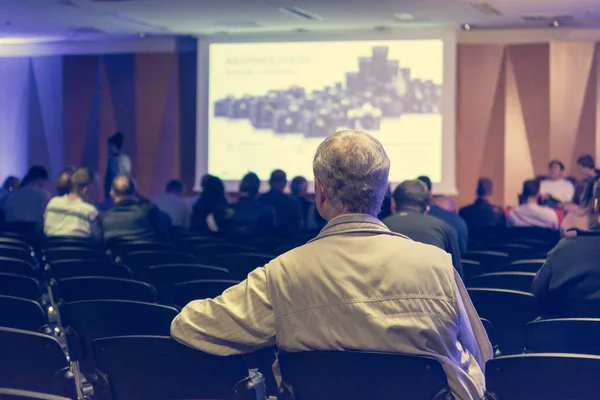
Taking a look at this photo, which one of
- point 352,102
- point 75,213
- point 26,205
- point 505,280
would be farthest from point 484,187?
point 26,205

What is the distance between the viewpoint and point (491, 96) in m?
14.0

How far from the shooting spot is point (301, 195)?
11.1m

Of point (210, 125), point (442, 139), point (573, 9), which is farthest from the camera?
point (210, 125)

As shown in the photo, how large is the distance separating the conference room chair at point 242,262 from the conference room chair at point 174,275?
0.71m

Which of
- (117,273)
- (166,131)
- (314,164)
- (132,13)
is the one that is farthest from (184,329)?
(166,131)

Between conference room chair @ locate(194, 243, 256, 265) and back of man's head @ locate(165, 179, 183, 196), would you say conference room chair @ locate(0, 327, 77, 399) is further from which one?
back of man's head @ locate(165, 179, 183, 196)

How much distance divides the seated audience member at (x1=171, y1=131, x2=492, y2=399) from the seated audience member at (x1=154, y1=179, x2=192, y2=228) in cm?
765

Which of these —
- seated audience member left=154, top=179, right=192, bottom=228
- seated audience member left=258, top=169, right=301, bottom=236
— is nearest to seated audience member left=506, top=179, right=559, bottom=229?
seated audience member left=258, top=169, right=301, bottom=236

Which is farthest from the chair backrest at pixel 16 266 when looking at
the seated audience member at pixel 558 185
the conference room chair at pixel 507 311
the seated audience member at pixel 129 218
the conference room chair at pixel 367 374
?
the seated audience member at pixel 558 185

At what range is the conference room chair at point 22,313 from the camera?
3516mm

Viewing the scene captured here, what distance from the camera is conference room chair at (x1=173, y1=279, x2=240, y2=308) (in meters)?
4.08

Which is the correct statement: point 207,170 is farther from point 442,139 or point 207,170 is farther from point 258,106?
point 442,139

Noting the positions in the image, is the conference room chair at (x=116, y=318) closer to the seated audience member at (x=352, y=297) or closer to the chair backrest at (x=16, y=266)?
the seated audience member at (x=352, y=297)

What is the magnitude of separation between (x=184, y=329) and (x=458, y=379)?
76 centimetres
